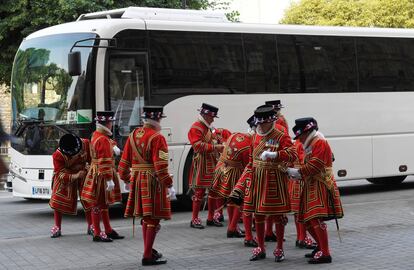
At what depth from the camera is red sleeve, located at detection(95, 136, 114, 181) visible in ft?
34.1

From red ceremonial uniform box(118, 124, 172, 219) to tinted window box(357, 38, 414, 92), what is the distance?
8603mm

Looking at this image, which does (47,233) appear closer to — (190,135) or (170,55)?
(190,135)

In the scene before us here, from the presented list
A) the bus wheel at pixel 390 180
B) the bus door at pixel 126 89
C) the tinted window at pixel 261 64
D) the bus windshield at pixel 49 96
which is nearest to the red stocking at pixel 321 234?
the bus door at pixel 126 89

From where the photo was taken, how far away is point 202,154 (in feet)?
38.2

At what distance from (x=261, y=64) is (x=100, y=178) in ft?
18.1

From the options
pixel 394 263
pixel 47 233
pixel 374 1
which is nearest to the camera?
pixel 394 263

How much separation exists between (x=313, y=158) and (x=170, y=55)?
5864 millimetres

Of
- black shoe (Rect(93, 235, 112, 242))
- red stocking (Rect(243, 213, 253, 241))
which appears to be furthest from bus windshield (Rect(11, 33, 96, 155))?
red stocking (Rect(243, 213, 253, 241))

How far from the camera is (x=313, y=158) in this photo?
8.41 m

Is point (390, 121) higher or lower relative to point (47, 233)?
higher

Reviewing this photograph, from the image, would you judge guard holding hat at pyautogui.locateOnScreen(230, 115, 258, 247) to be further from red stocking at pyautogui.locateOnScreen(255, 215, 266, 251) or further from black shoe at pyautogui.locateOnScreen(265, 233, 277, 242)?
black shoe at pyautogui.locateOnScreen(265, 233, 277, 242)

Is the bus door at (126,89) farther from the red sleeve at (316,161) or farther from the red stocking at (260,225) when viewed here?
the red sleeve at (316,161)

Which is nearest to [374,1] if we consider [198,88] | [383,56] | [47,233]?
[383,56]

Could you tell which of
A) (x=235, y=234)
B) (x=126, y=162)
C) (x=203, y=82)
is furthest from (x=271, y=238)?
(x=203, y=82)
